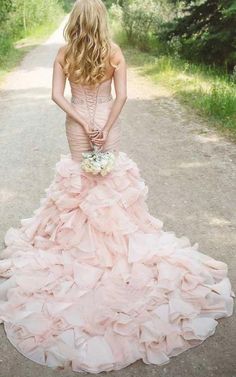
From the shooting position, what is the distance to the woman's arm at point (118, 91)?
144 inches

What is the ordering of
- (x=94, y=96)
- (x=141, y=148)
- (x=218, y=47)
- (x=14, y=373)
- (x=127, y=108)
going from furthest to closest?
→ (x=218, y=47) → (x=127, y=108) → (x=141, y=148) → (x=94, y=96) → (x=14, y=373)

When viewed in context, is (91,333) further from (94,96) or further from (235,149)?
(235,149)

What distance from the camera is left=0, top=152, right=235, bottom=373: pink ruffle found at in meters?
3.44

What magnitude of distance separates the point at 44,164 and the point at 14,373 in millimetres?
4318

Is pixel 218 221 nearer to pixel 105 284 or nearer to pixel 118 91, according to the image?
pixel 105 284

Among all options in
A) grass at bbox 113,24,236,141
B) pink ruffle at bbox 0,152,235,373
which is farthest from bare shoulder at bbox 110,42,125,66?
grass at bbox 113,24,236,141

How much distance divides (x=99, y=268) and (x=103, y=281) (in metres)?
0.13

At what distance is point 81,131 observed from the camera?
12.8 ft

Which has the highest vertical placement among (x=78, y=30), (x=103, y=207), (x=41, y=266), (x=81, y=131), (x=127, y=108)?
(x=78, y=30)

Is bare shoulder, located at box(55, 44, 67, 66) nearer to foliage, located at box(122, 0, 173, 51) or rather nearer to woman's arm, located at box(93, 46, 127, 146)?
woman's arm, located at box(93, 46, 127, 146)

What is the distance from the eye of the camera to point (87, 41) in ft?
11.5

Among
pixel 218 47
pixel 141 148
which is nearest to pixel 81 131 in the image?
pixel 141 148

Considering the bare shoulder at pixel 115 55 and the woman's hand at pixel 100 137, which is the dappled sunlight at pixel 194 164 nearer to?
the woman's hand at pixel 100 137

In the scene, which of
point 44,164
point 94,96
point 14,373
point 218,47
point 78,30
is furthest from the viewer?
point 218,47
